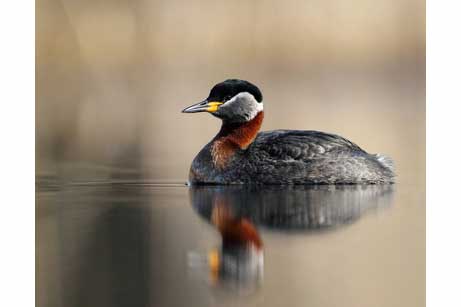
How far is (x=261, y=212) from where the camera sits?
11.3ft

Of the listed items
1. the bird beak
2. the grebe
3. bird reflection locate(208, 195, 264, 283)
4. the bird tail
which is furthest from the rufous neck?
bird reflection locate(208, 195, 264, 283)

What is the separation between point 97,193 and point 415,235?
1.45 metres

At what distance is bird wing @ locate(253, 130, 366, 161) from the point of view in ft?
12.8

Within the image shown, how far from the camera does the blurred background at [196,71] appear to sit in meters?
3.76

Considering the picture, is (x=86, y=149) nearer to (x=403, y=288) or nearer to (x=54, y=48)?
(x=54, y=48)

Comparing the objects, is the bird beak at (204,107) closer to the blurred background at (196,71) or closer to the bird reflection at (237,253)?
the blurred background at (196,71)

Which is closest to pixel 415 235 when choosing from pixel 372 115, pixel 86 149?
pixel 372 115

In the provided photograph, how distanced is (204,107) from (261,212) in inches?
33.4

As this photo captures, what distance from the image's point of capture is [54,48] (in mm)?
3848

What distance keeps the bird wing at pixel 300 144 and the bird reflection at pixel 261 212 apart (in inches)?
7.0

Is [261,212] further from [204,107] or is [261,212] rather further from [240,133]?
[240,133]

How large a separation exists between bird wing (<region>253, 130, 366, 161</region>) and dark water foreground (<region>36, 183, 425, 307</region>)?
0.86 ft

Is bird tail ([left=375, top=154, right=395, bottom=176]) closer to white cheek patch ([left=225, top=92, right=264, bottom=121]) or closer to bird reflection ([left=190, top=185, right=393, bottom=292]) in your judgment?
bird reflection ([left=190, top=185, right=393, bottom=292])

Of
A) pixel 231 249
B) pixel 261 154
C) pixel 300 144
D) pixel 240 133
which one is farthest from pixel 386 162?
pixel 231 249
